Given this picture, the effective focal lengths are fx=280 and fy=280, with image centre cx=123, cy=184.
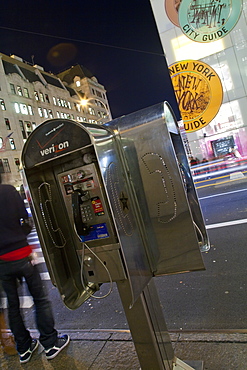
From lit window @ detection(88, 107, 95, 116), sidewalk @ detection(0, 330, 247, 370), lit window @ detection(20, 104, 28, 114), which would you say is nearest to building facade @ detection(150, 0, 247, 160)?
lit window @ detection(20, 104, 28, 114)

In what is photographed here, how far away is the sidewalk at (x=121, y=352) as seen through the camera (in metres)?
2.26

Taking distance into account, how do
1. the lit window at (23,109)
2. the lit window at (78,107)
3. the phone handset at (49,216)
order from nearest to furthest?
the phone handset at (49,216), the lit window at (23,109), the lit window at (78,107)

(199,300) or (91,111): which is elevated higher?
(91,111)

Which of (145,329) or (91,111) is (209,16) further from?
(91,111)

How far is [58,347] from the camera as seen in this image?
2838 mm

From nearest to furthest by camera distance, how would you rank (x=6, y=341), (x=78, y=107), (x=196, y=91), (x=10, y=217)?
1. (x=10, y=217)
2. (x=6, y=341)
3. (x=196, y=91)
4. (x=78, y=107)

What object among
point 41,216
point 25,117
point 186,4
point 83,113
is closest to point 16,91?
point 25,117

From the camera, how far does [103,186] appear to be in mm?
1902

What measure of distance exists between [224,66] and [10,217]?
12.4 metres

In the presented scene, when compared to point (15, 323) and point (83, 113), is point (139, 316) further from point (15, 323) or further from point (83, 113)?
point (83, 113)

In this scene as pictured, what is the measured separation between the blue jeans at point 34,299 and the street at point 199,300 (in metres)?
0.75

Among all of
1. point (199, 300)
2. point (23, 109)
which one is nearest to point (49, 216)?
point (199, 300)

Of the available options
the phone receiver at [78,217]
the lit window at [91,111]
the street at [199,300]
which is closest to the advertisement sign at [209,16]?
the street at [199,300]

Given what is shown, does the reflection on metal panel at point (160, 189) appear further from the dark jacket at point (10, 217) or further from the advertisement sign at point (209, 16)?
the advertisement sign at point (209, 16)
